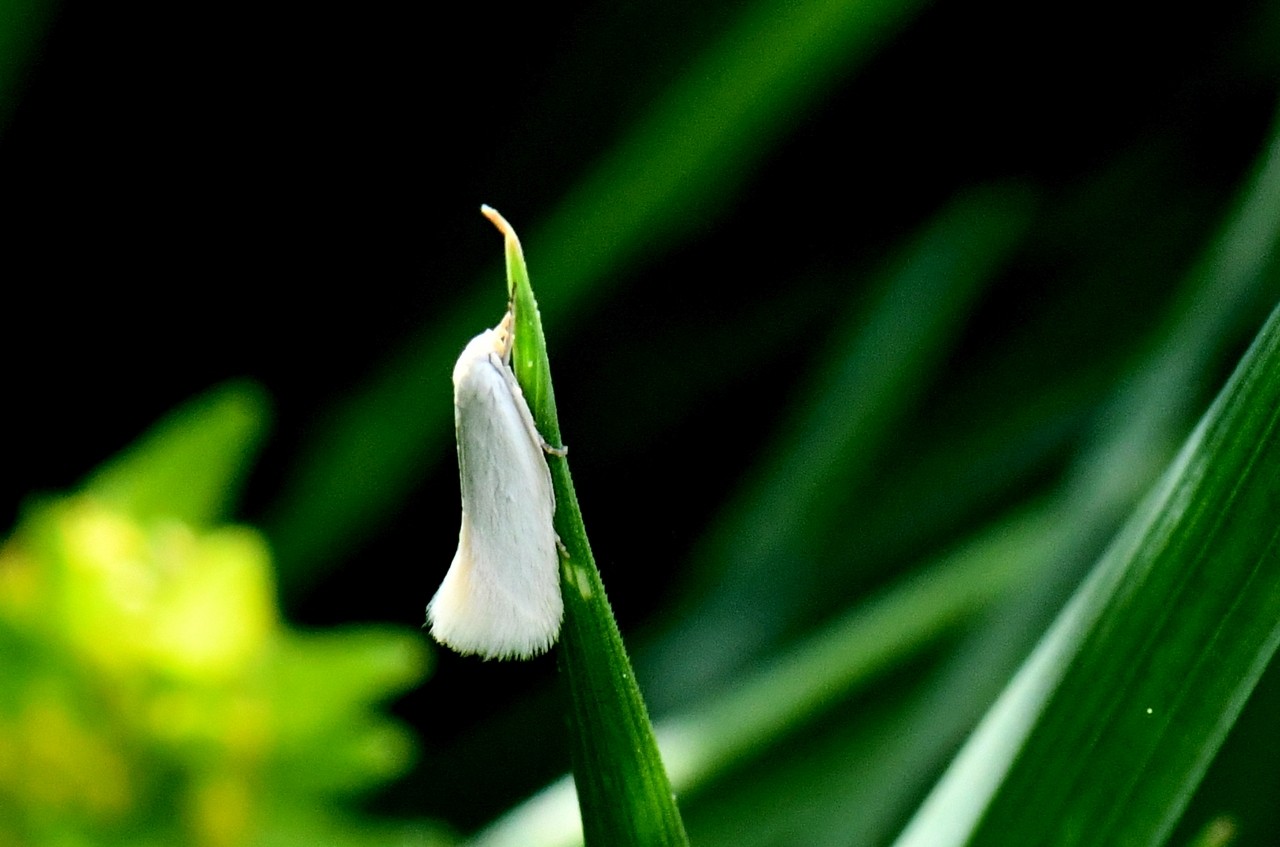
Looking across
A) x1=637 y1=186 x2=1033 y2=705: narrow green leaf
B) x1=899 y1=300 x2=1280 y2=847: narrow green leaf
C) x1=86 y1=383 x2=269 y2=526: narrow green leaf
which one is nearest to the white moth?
x1=899 y1=300 x2=1280 y2=847: narrow green leaf

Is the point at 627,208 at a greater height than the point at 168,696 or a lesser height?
greater

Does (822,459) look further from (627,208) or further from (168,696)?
(168,696)

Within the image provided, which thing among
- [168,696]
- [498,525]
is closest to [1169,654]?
[498,525]

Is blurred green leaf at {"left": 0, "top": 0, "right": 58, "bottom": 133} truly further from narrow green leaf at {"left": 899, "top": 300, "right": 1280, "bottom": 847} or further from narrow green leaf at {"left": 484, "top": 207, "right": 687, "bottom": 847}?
narrow green leaf at {"left": 899, "top": 300, "right": 1280, "bottom": 847}

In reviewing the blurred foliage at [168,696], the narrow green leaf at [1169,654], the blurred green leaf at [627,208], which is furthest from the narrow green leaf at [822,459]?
the narrow green leaf at [1169,654]

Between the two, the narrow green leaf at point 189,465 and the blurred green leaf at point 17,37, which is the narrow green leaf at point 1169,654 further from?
the blurred green leaf at point 17,37

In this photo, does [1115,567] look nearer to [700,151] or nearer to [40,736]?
[40,736]

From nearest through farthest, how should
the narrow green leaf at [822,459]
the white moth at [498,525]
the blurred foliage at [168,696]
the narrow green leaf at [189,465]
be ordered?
the white moth at [498,525] < the blurred foliage at [168,696] < the narrow green leaf at [189,465] < the narrow green leaf at [822,459]
